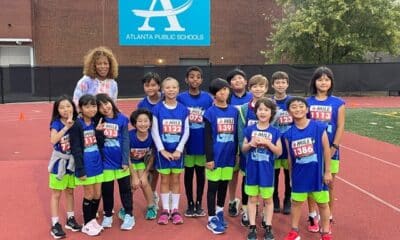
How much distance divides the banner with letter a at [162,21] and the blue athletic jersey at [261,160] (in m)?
28.7

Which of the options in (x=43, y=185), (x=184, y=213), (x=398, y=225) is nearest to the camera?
(x=398, y=225)

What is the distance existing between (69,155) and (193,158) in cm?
150

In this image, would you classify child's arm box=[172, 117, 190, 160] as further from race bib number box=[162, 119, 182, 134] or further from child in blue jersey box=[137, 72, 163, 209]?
child in blue jersey box=[137, 72, 163, 209]

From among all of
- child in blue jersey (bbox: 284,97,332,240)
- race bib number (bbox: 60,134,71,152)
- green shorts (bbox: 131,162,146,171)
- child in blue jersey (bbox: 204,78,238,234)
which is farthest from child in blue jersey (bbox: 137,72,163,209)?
child in blue jersey (bbox: 284,97,332,240)

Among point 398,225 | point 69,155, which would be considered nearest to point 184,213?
point 69,155

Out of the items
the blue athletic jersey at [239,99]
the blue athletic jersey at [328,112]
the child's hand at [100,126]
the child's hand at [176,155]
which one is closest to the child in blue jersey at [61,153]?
the child's hand at [100,126]

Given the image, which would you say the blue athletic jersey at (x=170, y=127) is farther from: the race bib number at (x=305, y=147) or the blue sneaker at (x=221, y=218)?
the race bib number at (x=305, y=147)

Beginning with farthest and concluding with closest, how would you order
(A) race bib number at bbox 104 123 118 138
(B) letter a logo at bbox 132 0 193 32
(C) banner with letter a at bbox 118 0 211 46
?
1. (C) banner with letter a at bbox 118 0 211 46
2. (B) letter a logo at bbox 132 0 193 32
3. (A) race bib number at bbox 104 123 118 138

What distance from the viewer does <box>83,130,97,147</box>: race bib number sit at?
4.82m

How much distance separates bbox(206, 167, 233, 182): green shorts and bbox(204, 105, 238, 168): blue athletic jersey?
0.05 m

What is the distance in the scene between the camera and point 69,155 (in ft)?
15.9

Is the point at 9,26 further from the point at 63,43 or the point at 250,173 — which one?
the point at 250,173

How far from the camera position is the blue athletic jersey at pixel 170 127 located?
5203mm

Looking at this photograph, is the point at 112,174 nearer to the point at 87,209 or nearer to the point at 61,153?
the point at 87,209
